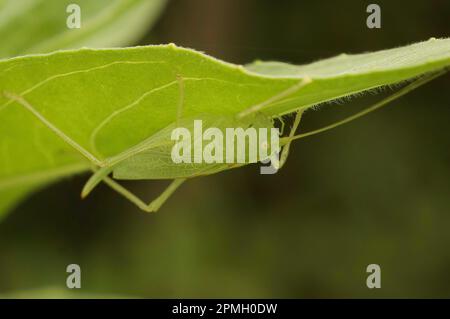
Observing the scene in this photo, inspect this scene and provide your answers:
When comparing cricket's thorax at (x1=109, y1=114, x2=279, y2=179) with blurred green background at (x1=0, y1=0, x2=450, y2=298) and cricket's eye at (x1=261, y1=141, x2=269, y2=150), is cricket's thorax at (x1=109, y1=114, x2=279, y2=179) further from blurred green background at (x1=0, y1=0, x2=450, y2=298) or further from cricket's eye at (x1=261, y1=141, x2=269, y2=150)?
blurred green background at (x1=0, y1=0, x2=450, y2=298)

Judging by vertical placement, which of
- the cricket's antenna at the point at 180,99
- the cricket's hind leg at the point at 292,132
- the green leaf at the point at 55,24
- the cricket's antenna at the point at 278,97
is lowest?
the cricket's antenna at the point at 278,97

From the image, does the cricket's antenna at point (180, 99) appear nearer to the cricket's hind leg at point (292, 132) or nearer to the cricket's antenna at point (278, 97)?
the cricket's antenna at point (278, 97)

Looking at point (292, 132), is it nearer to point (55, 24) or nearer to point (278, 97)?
point (278, 97)

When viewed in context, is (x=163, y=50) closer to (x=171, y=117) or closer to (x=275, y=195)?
(x=171, y=117)

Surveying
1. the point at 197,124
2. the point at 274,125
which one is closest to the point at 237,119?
the point at 197,124

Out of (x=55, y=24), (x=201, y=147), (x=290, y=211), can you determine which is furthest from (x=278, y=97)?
(x=290, y=211)

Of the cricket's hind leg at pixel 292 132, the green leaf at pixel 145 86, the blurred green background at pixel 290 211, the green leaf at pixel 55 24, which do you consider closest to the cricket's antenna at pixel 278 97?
the green leaf at pixel 145 86
